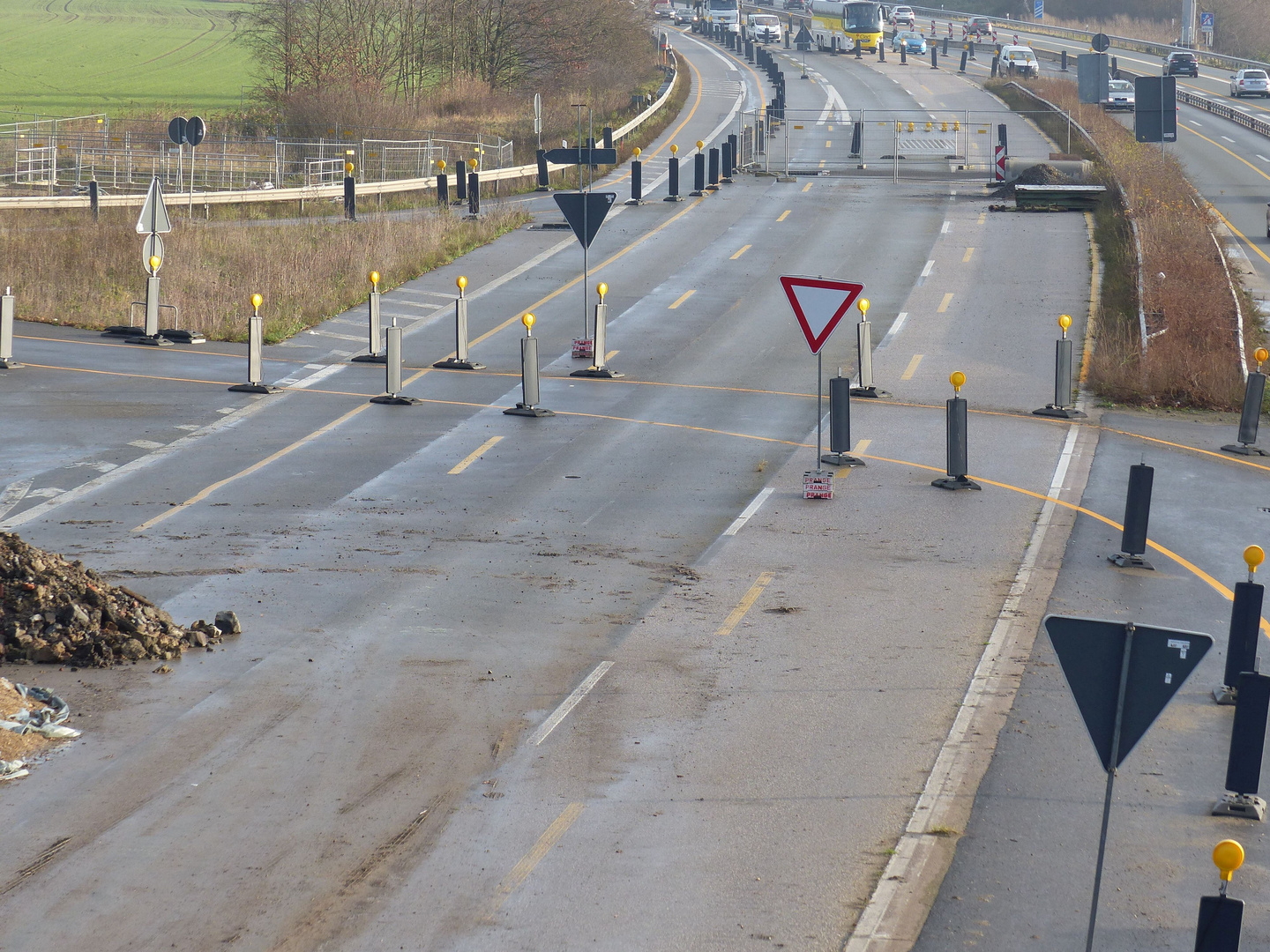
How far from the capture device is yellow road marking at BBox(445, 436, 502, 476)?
16.6m

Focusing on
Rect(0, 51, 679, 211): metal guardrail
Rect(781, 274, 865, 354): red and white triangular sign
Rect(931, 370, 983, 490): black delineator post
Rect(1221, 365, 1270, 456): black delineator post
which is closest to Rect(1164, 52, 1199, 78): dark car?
Rect(0, 51, 679, 211): metal guardrail

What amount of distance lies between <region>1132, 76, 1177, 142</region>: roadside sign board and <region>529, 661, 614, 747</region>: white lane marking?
91.1ft

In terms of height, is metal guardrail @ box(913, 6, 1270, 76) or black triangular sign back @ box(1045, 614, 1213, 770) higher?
metal guardrail @ box(913, 6, 1270, 76)

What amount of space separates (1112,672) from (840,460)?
35.9 ft

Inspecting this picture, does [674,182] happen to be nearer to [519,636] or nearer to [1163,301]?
[1163,301]

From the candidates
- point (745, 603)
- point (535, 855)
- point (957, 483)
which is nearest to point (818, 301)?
point (957, 483)

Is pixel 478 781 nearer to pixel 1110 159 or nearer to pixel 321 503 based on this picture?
pixel 321 503

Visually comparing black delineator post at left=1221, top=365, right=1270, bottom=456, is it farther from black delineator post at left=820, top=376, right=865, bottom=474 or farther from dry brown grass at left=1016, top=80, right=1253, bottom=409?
black delineator post at left=820, top=376, right=865, bottom=474

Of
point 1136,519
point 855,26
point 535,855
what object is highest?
point 855,26

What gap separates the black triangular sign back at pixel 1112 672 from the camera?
6.11m

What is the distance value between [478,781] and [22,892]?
8.16 feet

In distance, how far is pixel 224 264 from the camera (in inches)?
1167

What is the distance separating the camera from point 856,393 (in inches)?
826

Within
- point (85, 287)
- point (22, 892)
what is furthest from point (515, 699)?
point (85, 287)
